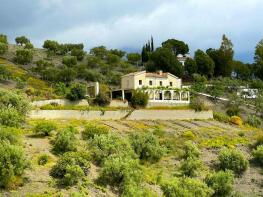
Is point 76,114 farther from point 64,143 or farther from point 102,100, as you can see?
point 64,143

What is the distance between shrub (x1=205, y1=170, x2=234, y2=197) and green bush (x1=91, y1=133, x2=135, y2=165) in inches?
296

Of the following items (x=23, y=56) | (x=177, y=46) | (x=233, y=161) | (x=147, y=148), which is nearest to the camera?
(x=233, y=161)

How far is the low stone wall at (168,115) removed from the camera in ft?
258

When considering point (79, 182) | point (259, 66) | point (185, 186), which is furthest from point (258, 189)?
point (259, 66)

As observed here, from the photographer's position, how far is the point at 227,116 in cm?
8806

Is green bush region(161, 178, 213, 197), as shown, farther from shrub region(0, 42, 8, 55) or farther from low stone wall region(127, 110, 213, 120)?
shrub region(0, 42, 8, 55)

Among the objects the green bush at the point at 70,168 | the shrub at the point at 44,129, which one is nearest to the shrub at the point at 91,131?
the shrub at the point at 44,129

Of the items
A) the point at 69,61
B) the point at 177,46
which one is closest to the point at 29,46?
the point at 69,61

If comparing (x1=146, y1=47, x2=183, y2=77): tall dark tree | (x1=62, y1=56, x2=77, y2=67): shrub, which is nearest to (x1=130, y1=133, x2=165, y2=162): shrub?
(x1=146, y1=47, x2=183, y2=77): tall dark tree

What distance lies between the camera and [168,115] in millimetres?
80500

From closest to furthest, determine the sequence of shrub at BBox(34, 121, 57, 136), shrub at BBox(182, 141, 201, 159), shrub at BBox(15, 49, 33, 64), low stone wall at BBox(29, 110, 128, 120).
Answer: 1. shrub at BBox(34, 121, 57, 136)
2. shrub at BBox(182, 141, 201, 159)
3. low stone wall at BBox(29, 110, 128, 120)
4. shrub at BBox(15, 49, 33, 64)

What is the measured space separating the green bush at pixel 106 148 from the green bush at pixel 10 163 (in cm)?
874

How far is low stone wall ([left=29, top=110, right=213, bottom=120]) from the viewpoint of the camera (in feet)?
235

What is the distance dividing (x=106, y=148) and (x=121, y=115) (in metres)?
24.6
